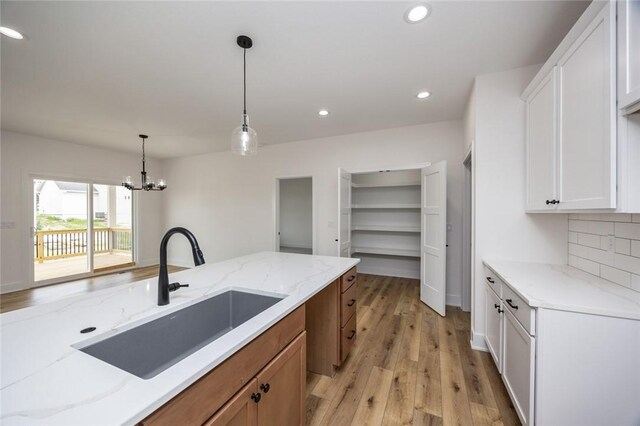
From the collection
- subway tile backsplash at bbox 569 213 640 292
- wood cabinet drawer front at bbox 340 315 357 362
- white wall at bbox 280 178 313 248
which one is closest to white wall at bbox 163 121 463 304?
white wall at bbox 280 178 313 248

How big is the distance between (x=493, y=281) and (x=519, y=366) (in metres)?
0.74

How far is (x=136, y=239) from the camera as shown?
5914 mm

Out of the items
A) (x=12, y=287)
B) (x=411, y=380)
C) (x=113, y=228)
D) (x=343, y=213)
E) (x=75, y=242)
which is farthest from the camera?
(x=113, y=228)

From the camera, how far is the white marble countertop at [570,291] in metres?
1.24

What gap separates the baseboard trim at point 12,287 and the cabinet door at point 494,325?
6.89 metres

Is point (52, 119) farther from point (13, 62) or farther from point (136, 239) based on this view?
point (136, 239)

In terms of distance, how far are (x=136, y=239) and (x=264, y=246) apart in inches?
130

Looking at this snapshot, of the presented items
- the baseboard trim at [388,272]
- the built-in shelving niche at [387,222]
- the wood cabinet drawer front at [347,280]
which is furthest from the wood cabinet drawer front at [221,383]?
the baseboard trim at [388,272]

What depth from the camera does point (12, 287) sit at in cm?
416

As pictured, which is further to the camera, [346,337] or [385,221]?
[385,221]

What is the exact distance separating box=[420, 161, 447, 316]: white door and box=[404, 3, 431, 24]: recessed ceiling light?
1759mm

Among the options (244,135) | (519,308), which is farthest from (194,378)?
(519,308)

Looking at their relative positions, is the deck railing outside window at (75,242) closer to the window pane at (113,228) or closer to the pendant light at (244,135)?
the window pane at (113,228)

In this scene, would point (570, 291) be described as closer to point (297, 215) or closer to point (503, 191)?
point (503, 191)
